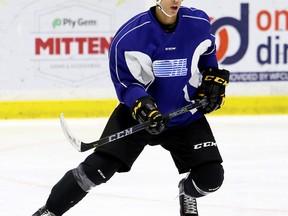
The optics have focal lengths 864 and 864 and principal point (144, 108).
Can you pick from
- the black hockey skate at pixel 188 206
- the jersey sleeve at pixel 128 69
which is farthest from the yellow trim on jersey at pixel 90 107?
the jersey sleeve at pixel 128 69

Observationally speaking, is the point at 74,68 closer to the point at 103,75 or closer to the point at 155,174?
the point at 103,75

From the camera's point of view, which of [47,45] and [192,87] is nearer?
[192,87]

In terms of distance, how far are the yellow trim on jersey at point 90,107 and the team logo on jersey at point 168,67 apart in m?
3.81

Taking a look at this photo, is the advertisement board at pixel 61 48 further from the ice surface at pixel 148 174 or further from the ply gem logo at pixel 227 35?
the ice surface at pixel 148 174

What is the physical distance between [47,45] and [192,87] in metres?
3.80

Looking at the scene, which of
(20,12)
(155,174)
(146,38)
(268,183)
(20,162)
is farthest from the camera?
(20,12)

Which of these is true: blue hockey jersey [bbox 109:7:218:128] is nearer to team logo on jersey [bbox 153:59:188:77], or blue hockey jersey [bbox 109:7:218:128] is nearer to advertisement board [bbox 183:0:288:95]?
team logo on jersey [bbox 153:59:188:77]

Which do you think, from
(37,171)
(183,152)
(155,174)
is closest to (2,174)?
(37,171)

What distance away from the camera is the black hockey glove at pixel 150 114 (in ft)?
9.61

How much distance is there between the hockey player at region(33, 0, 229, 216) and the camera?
3018 mm

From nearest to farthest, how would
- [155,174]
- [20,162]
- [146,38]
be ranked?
[146,38]
[155,174]
[20,162]

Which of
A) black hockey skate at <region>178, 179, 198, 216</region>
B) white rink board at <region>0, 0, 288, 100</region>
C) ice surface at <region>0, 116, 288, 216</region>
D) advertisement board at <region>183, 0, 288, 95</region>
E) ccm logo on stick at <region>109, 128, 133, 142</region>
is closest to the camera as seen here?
ccm logo on stick at <region>109, 128, 133, 142</region>

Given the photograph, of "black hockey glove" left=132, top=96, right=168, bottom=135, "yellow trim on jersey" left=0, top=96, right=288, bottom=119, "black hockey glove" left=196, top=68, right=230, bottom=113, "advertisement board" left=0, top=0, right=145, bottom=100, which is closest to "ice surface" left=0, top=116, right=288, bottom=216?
"yellow trim on jersey" left=0, top=96, right=288, bottom=119

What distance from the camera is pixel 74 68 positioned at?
270 inches
